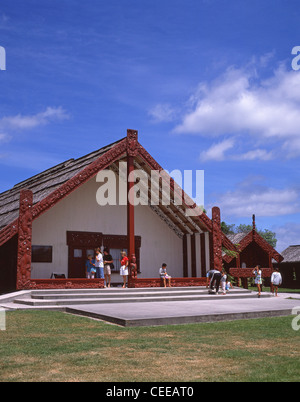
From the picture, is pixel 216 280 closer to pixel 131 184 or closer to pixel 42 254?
pixel 131 184

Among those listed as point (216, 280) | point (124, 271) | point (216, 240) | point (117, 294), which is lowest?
point (117, 294)

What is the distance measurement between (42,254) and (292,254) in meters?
23.8

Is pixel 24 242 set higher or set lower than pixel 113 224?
lower

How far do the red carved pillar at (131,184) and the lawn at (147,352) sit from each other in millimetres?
8806

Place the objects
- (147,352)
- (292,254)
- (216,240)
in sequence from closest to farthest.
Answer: (147,352)
(216,240)
(292,254)

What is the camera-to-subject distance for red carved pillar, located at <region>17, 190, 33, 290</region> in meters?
16.6

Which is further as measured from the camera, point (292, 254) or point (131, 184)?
point (292, 254)

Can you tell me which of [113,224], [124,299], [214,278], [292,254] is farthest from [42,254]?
[292,254]

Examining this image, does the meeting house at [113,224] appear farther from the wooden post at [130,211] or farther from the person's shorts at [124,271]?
the person's shorts at [124,271]

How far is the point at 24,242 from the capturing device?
663 inches

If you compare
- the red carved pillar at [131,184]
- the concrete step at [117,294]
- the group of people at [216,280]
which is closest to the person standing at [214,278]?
the group of people at [216,280]

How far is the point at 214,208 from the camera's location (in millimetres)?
21672

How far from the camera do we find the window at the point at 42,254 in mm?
20497
